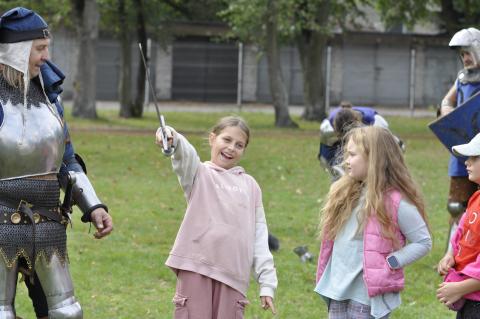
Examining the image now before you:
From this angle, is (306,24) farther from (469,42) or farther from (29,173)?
(29,173)

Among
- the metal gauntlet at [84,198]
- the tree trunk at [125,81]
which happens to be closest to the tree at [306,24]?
the tree trunk at [125,81]

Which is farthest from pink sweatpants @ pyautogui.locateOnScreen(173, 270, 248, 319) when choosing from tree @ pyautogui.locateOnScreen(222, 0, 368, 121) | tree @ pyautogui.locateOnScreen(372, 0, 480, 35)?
tree @ pyautogui.locateOnScreen(372, 0, 480, 35)

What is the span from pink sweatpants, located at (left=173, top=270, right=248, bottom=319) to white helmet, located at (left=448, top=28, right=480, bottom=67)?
3143mm

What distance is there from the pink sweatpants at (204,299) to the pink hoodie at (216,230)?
0.13 ft

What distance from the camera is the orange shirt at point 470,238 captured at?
15.7 ft

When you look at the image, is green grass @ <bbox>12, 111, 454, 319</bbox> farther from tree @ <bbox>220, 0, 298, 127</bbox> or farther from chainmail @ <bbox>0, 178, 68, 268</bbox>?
tree @ <bbox>220, 0, 298, 127</bbox>

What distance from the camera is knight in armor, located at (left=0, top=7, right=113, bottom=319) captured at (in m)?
4.73

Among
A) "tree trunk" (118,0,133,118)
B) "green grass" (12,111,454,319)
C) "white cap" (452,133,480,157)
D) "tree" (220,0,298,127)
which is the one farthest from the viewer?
"tree trunk" (118,0,133,118)

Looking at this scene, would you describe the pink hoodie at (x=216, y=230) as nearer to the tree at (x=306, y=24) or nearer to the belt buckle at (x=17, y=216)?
the belt buckle at (x=17, y=216)

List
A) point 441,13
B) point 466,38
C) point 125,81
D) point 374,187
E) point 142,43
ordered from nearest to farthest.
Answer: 1. point 374,187
2. point 466,38
3. point 441,13
4. point 142,43
5. point 125,81

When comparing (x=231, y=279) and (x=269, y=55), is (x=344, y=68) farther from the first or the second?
(x=231, y=279)

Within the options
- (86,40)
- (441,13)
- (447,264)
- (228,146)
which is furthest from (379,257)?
(441,13)

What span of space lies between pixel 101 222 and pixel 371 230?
127cm

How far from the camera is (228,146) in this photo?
16.9 ft
